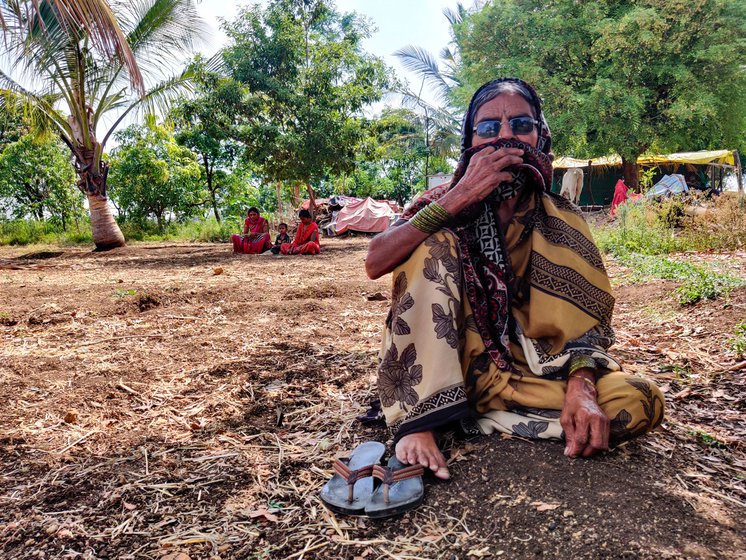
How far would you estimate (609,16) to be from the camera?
13156 millimetres

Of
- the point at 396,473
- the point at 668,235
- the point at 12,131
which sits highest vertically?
the point at 12,131

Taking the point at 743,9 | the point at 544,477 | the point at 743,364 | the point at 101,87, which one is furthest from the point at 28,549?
the point at 743,9

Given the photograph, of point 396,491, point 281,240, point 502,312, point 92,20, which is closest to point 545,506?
point 396,491

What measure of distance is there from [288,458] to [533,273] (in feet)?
3.59

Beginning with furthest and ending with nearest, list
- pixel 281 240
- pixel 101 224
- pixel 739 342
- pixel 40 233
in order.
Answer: pixel 40 233 → pixel 101 224 → pixel 281 240 → pixel 739 342

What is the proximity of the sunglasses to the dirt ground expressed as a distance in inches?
42.7

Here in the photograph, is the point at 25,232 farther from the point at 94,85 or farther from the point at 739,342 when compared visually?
the point at 739,342

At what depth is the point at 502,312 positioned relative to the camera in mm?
1703

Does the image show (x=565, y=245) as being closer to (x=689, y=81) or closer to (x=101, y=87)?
(x=101, y=87)

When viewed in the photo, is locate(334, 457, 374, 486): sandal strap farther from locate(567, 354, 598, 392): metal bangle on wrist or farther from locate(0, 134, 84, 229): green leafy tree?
locate(0, 134, 84, 229): green leafy tree

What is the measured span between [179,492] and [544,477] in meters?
1.13

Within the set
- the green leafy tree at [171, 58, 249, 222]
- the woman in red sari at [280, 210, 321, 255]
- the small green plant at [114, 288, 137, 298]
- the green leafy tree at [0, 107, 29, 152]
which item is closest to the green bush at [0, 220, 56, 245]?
the green leafy tree at [0, 107, 29, 152]

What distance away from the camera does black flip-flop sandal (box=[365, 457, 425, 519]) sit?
1326 millimetres

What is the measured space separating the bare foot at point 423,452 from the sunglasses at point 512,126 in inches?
42.8
